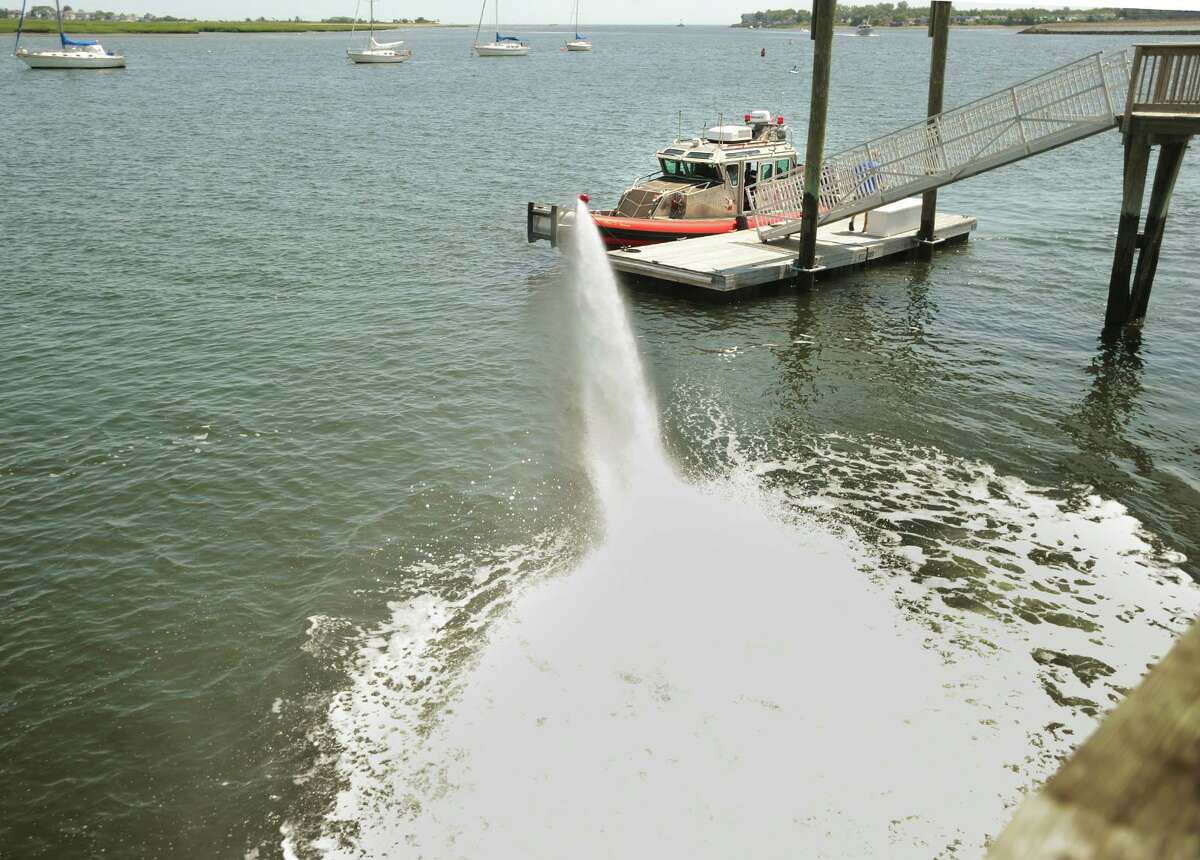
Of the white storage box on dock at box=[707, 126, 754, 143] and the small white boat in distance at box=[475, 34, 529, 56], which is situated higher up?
the small white boat in distance at box=[475, 34, 529, 56]

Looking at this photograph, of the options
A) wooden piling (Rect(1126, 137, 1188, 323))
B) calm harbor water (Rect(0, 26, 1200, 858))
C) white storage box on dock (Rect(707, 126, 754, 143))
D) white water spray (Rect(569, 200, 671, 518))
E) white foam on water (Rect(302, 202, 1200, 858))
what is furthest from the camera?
white storage box on dock (Rect(707, 126, 754, 143))

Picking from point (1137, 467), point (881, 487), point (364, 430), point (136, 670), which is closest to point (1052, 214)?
point (1137, 467)

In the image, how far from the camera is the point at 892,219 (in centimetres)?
2867

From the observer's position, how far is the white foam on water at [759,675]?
8.70 m

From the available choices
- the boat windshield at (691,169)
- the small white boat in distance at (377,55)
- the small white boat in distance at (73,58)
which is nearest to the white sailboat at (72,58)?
the small white boat in distance at (73,58)

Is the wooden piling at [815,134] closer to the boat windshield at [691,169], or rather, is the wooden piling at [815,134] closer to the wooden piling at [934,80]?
the wooden piling at [934,80]

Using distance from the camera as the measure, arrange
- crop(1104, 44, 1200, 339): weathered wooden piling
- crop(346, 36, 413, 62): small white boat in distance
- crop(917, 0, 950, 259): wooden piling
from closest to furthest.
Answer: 1. crop(1104, 44, 1200, 339): weathered wooden piling
2. crop(917, 0, 950, 259): wooden piling
3. crop(346, 36, 413, 62): small white boat in distance

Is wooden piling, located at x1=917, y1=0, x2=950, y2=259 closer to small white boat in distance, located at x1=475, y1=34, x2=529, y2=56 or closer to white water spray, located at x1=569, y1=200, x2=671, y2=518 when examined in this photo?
white water spray, located at x1=569, y1=200, x2=671, y2=518

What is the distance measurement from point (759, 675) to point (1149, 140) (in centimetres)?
1550

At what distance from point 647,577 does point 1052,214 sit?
97.8 feet

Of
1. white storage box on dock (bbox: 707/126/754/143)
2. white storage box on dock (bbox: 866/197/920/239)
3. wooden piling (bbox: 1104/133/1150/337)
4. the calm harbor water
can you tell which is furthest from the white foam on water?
white storage box on dock (bbox: 707/126/754/143)

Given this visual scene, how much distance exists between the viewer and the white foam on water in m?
8.70

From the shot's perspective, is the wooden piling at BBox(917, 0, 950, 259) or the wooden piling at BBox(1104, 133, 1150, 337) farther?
the wooden piling at BBox(917, 0, 950, 259)

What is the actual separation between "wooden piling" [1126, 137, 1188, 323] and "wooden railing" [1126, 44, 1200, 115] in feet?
2.78
